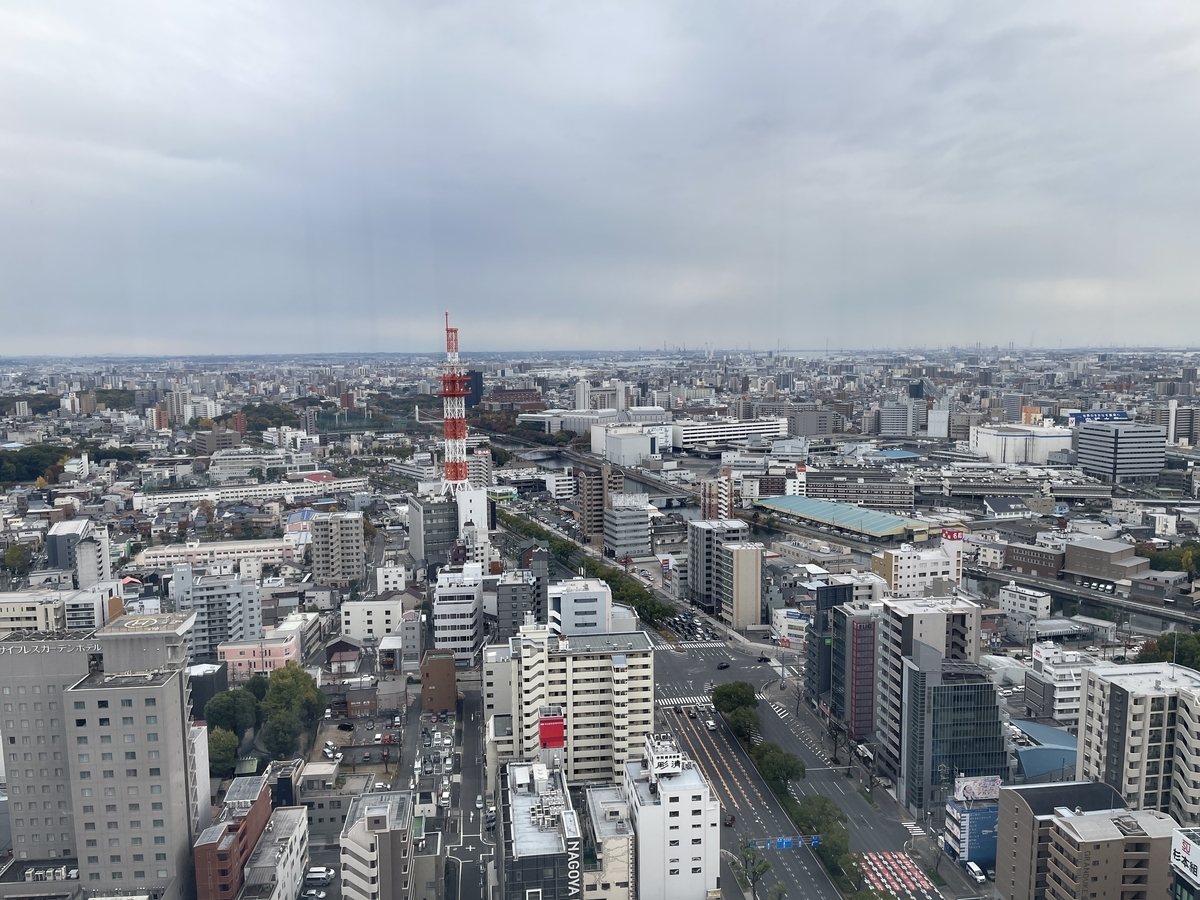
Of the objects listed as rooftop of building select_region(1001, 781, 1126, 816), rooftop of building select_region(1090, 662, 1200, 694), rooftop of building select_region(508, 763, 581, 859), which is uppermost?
rooftop of building select_region(1090, 662, 1200, 694)

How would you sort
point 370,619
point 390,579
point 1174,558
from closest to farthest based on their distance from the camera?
point 370,619
point 390,579
point 1174,558

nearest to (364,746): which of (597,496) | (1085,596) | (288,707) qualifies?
(288,707)

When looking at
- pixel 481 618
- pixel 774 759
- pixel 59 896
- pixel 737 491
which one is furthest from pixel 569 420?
pixel 59 896

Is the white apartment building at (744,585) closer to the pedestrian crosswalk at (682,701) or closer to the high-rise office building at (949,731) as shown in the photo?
the pedestrian crosswalk at (682,701)

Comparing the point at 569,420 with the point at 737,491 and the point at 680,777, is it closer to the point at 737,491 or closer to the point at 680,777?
the point at 737,491

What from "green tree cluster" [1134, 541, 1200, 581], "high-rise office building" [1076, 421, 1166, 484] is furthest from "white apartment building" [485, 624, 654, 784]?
"high-rise office building" [1076, 421, 1166, 484]

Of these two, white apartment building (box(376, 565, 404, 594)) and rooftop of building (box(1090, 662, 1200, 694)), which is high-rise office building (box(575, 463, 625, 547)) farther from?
rooftop of building (box(1090, 662, 1200, 694))

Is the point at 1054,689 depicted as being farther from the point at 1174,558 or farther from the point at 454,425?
the point at 454,425
